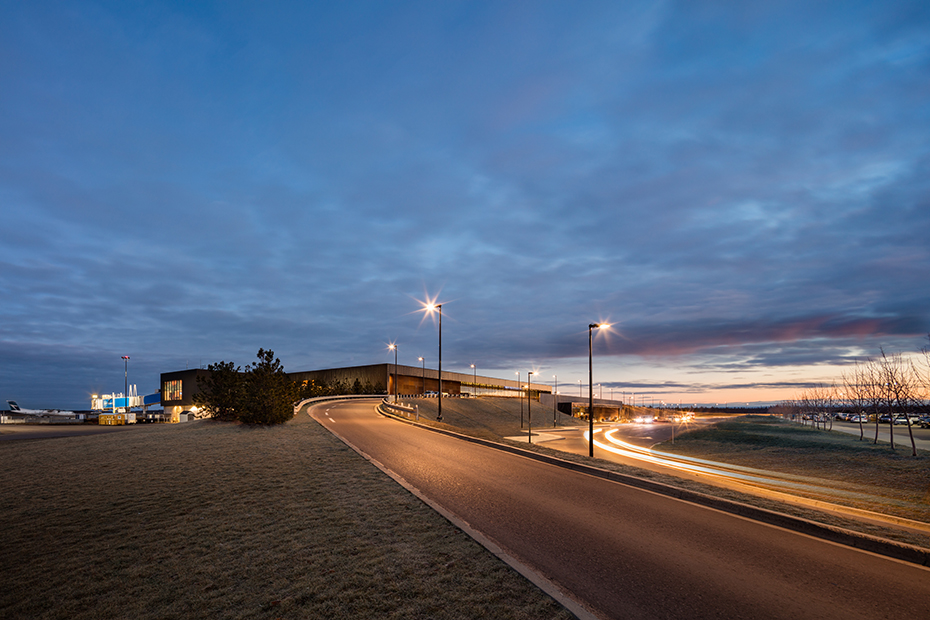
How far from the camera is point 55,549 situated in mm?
6816

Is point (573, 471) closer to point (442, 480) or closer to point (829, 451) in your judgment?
point (442, 480)

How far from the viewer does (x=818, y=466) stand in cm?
3080

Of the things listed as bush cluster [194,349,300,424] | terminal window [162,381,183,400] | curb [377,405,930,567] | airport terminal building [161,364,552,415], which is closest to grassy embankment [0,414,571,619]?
curb [377,405,930,567]

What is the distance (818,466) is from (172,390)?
11916 cm

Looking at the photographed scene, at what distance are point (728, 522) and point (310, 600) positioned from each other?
7923 millimetres

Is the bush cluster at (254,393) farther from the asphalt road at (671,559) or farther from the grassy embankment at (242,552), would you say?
the asphalt road at (671,559)

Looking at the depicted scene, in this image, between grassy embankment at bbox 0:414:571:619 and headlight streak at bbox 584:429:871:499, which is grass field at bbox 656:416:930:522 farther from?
grassy embankment at bbox 0:414:571:619

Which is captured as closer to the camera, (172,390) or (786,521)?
(786,521)

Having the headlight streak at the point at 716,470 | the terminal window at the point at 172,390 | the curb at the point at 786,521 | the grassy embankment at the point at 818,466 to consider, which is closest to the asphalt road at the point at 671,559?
the curb at the point at 786,521

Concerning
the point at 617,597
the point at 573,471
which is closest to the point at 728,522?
the point at 617,597

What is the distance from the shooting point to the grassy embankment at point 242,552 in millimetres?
4848

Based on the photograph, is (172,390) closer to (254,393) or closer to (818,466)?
(254,393)

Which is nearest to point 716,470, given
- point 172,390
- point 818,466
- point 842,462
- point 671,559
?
point 818,466

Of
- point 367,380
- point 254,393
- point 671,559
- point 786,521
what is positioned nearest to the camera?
point 671,559
